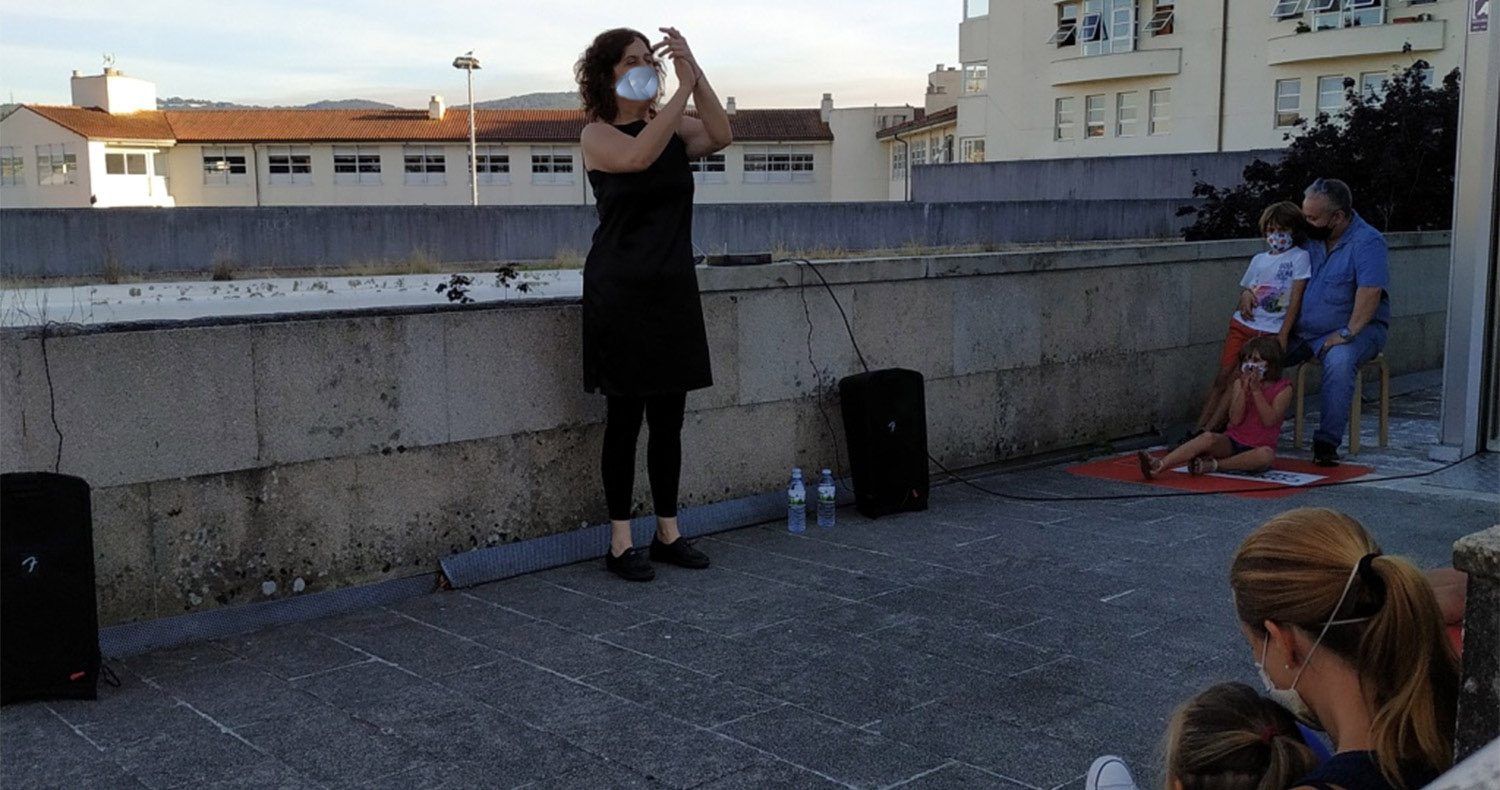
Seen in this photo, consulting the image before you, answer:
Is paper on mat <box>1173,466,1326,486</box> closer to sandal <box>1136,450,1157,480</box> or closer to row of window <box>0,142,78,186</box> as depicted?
sandal <box>1136,450,1157,480</box>

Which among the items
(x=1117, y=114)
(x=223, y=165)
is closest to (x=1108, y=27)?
(x=1117, y=114)

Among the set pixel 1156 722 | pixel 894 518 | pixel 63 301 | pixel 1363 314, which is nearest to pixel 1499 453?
pixel 1363 314

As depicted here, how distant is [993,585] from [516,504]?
207cm

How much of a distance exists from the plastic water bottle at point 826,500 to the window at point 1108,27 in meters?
50.1

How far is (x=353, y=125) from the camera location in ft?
277

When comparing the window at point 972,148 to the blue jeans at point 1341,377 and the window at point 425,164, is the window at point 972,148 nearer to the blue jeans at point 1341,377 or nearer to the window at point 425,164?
the window at point 425,164

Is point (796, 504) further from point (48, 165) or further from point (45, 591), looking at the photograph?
point (48, 165)

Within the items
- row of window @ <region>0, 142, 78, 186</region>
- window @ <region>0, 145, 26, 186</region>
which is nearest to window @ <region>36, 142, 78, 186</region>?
row of window @ <region>0, 142, 78, 186</region>

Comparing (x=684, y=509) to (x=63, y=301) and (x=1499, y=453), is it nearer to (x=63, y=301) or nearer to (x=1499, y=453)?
(x=63, y=301)

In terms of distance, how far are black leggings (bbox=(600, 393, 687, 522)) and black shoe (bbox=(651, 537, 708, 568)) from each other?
19 cm

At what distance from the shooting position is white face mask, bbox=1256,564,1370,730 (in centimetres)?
219

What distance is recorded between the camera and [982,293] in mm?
8180

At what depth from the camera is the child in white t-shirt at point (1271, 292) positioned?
29.1 feet

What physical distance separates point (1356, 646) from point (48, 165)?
93.5 meters
